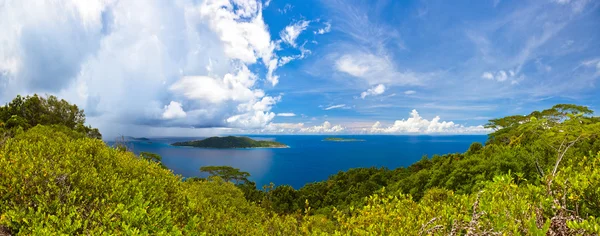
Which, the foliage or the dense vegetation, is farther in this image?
the foliage

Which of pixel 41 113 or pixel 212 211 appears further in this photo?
pixel 41 113

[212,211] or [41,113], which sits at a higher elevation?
[41,113]

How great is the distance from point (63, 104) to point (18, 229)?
40769 millimetres

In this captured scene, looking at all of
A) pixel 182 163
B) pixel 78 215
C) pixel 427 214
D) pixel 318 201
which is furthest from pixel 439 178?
pixel 182 163

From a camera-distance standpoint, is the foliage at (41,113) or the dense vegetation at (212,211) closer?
the dense vegetation at (212,211)

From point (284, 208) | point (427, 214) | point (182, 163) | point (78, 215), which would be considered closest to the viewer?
point (78, 215)

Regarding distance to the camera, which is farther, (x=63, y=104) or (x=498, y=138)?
(x=63, y=104)

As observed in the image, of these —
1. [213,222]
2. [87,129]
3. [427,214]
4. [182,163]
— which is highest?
[87,129]

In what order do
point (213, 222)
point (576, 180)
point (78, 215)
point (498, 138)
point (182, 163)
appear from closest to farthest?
point (576, 180)
point (78, 215)
point (213, 222)
point (498, 138)
point (182, 163)

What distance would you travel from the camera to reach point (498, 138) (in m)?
28.9

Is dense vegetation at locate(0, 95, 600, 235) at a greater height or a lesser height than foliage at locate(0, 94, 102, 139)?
lesser

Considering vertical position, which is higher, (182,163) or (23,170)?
(23,170)

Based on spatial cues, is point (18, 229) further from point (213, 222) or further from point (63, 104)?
point (63, 104)

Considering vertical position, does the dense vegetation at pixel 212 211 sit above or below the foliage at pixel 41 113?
below
